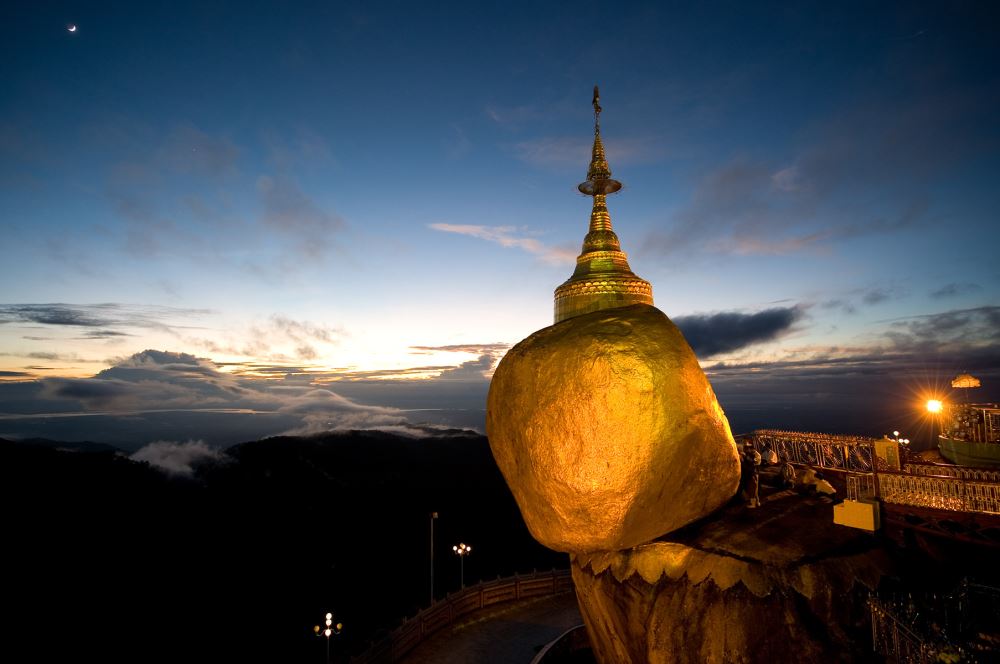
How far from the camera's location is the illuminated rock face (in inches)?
416

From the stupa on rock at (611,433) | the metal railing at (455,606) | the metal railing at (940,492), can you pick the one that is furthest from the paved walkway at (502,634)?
the metal railing at (940,492)

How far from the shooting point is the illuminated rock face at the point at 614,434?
10.6 meters

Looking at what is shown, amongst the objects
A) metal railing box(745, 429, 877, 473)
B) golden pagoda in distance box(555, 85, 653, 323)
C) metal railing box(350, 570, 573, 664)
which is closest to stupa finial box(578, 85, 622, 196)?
golden pagoda in distance box(555, 85, 653, 323)

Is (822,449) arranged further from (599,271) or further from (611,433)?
(611,433)

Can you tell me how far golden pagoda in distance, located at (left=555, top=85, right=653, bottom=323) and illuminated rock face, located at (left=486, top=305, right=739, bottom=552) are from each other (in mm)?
15914

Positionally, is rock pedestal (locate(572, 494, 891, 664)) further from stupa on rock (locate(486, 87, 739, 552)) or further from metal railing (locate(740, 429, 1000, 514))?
metal railing (locate(740, 429, 1000, 514))

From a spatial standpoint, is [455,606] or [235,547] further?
[235,547]

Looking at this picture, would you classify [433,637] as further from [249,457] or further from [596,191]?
[249,457]

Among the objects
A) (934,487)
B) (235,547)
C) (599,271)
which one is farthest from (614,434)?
(235,547)

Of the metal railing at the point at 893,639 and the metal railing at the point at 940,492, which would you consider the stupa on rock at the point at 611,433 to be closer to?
the metal railing at the point at 893,639

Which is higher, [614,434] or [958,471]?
[614,434]

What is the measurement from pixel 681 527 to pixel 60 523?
12166cm

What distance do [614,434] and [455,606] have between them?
1804cm

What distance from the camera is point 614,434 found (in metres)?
10.5
